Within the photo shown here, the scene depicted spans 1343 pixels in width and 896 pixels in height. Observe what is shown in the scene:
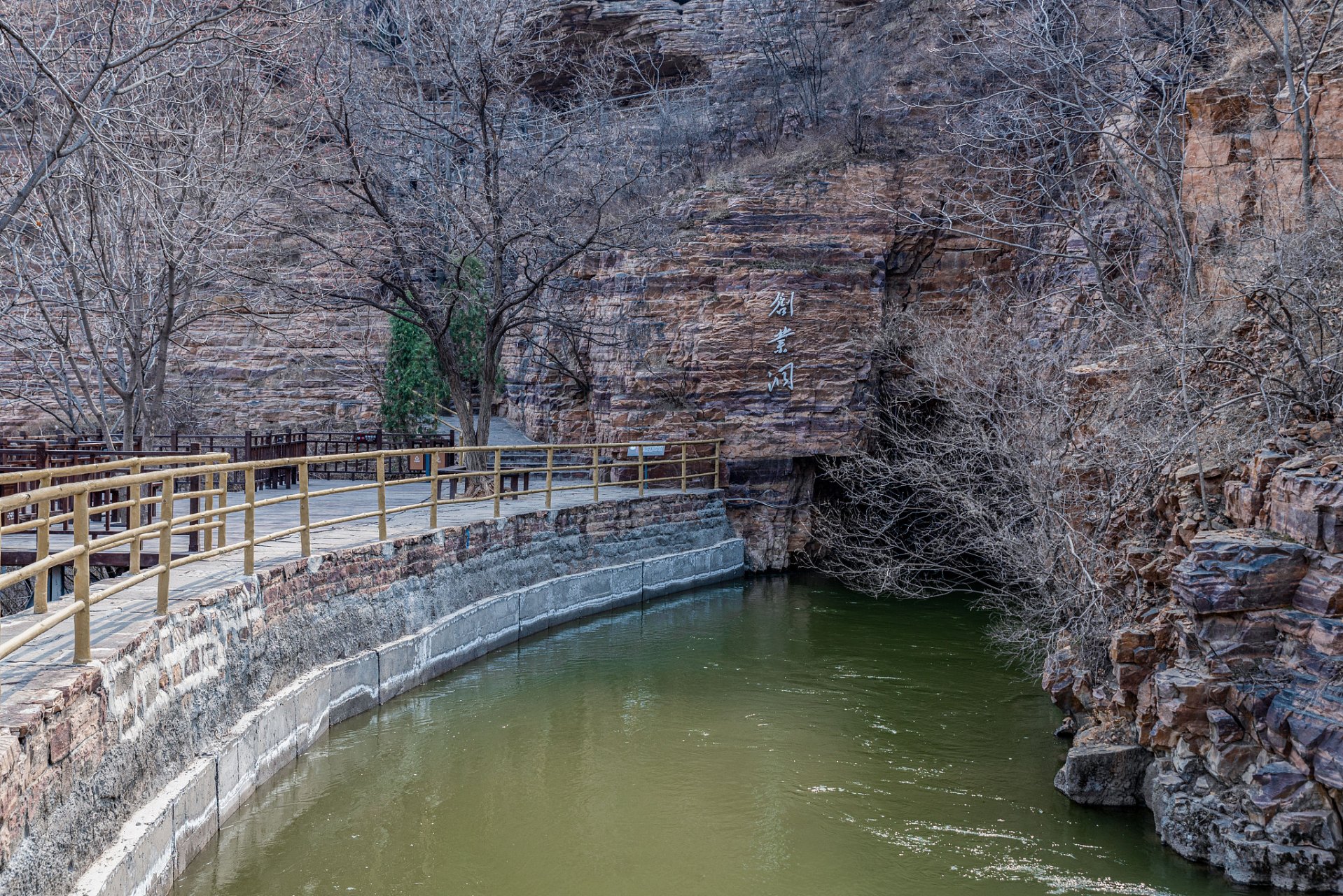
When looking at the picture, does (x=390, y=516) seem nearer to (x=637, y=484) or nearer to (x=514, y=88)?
(x=637, y=484)

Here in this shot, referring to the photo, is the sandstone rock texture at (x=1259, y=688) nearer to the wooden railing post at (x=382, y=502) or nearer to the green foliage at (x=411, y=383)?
the wooden railing post at (x=382, y=502)

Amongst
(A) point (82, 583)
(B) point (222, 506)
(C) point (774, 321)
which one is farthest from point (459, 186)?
(A) point (82, 583)

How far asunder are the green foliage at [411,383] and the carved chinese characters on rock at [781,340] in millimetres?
8929

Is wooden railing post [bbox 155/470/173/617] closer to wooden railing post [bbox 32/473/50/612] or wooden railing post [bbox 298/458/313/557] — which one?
wooden railing post [bbox 32/473/50/612]

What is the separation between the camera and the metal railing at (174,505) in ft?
19.8

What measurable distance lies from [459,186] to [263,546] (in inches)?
476

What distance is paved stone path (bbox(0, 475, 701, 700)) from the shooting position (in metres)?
6.39

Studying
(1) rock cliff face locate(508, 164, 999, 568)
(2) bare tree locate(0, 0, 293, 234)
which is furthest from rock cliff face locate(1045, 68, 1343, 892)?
(1) rock cliff face locate(508, 164, 999, 568)

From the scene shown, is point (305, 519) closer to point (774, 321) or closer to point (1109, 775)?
point (1109, 775)

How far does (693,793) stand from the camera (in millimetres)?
9383

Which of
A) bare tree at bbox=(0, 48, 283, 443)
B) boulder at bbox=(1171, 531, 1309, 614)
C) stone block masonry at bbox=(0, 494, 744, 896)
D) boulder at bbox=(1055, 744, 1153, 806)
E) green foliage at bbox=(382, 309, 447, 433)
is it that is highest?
bare tree at bbox=(0, 48, 283, 443)

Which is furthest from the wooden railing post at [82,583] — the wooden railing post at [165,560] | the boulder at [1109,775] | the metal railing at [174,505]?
the boulder at [1109,775]

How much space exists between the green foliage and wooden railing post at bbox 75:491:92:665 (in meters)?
20.3

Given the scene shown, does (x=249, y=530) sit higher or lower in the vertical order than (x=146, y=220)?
lower
